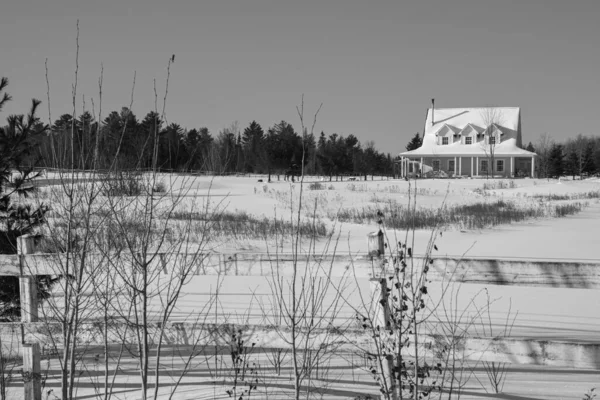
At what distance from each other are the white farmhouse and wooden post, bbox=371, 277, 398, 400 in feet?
163

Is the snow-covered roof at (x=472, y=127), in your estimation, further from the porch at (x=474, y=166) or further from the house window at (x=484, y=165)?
the house window at (x=484, y=165)

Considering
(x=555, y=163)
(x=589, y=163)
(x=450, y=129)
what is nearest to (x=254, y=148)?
(x=450, y=129)

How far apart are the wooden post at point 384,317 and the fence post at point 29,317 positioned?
100 inches

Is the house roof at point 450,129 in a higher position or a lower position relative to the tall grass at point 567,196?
higher

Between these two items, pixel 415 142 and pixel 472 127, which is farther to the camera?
pixel 415 142

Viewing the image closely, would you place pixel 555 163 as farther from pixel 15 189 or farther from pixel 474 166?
pixel 15 189

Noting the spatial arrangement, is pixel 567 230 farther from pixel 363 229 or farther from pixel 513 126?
pixel 513 126

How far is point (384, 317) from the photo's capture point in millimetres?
4113

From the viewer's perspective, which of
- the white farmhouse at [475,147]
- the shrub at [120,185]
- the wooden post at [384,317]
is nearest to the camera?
the wooden post at [384,317]

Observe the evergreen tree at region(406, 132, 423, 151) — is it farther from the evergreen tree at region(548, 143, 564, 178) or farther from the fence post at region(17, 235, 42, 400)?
the fence post at region(17, 235, 42, 400)

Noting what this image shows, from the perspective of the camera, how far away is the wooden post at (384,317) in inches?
150

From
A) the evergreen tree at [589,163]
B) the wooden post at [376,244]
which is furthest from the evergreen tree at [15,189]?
the evergreen tree at [589,163]

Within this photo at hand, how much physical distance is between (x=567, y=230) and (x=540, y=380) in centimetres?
1453

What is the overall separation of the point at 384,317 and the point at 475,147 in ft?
173
